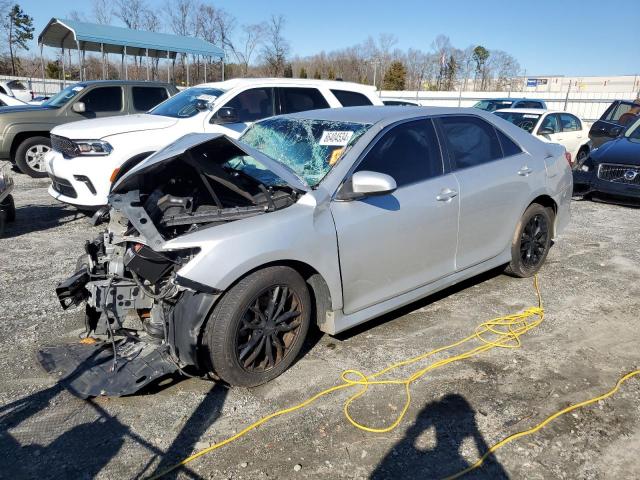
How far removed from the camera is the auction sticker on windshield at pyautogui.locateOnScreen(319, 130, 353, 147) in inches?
146

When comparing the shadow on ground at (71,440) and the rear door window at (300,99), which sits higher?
the rear door window at (300,99)

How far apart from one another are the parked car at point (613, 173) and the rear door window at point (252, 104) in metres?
5.56

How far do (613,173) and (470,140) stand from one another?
5412 mm

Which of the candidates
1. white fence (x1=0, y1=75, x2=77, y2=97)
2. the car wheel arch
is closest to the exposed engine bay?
the car wheel arch

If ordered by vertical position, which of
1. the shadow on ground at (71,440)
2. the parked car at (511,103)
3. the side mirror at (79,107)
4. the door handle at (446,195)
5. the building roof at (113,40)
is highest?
the building roof at (113,40)

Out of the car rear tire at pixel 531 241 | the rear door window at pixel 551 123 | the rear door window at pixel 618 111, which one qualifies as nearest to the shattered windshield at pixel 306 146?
the car rear tire at pixel 531 241

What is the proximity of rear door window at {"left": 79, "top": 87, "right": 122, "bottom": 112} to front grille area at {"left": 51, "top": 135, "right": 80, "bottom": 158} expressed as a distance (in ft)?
10.4

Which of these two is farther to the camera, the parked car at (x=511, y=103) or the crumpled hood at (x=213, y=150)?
the parked car at (x=511, y=103)

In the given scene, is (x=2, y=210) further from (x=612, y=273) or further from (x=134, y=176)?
(x=612, y=273)

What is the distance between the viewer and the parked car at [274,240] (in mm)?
2986

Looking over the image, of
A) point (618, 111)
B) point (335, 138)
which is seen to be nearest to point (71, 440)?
point (335, 138)

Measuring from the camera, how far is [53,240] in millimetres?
6258

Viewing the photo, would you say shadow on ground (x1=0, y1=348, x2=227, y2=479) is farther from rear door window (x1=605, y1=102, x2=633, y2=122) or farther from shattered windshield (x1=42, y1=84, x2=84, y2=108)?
rear door window (x1=605, y1=102, x2=633, y2=122)

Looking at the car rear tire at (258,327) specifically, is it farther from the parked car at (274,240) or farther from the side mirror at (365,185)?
the side mirror at (365,185)
